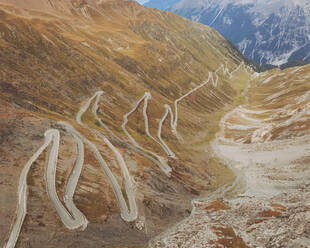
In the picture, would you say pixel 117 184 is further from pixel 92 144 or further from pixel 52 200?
pixel 92 144

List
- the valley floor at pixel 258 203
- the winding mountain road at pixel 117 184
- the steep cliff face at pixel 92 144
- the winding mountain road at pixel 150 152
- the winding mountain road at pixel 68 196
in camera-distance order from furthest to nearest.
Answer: the winding mountain road at pixel 150 152 < the winding mountain road at pixel 117 184 < the steep cliff face at pixel 92 144 < the winding mountain road at pixel 68 196 < the valley floor at pixel 258 203

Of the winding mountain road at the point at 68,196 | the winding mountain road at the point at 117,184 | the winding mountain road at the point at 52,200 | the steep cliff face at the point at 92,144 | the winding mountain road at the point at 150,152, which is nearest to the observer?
the winding mountain road at the point at 52,200

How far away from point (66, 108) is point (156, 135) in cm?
5058

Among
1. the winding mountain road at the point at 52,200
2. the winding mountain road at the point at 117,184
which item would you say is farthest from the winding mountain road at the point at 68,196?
the winding mountain road at the point at 117,184

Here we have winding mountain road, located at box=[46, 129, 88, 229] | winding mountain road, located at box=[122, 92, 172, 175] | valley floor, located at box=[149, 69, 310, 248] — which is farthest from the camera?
winding mountain road, located at box=[122, 92, 172, 175]

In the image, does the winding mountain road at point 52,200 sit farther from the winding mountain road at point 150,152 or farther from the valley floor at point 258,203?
the winding mountain road at point 150,152

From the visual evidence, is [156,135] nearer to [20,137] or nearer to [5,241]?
[20,137]

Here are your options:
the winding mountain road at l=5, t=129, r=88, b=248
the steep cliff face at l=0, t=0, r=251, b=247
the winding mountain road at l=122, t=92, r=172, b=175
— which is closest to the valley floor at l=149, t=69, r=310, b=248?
the steep cliff face at l=0, t=0, r=251, b=247

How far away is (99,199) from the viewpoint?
2277 inches

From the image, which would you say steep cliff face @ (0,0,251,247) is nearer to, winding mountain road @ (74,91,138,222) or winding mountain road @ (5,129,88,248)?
winding mountain road @ (74,91,138,222)

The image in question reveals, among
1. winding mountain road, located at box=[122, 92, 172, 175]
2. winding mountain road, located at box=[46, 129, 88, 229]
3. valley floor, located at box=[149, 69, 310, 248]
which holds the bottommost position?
valley floor, located at box=[149, 69, 310, 248]

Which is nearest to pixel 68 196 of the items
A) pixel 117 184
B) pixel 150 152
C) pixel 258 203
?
pixel 117 184

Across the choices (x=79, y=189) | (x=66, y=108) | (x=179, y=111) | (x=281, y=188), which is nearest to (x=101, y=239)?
(x=79, y=189)

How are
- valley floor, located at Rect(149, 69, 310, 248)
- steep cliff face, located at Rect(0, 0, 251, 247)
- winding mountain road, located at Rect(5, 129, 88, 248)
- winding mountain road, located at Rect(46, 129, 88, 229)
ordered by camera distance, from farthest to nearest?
steep cliff face, located at Rect(0, 0, 251, 247)
winding mountain road, located at Rect(46, 129, 88, 229)
winding mountain road, located at Rect(5, 129, 88, 248)
valley floor, located at Rect(149, 69, 310, 248)
